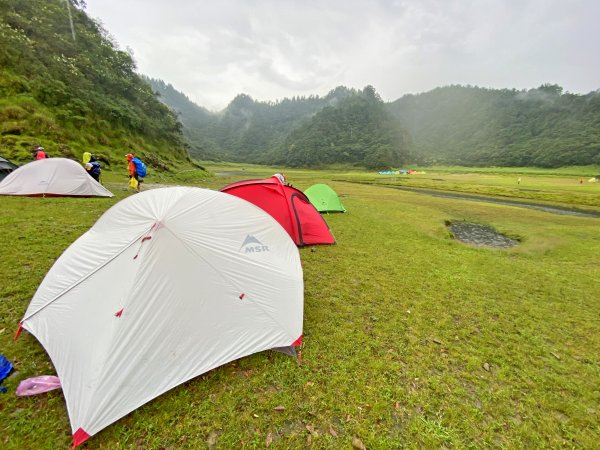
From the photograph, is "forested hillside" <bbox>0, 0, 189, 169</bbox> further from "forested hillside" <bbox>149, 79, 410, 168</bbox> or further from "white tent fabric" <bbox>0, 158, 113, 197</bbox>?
"forested hillside" <bbox>149, 79, 410, 168</bbox>

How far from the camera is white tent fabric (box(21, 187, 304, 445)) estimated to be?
3111 mm

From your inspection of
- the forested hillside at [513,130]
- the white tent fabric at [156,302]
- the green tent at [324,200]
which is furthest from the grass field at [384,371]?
the forested hillside at [513,130]

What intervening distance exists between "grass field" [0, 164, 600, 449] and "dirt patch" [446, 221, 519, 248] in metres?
3.85

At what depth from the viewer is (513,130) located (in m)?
142

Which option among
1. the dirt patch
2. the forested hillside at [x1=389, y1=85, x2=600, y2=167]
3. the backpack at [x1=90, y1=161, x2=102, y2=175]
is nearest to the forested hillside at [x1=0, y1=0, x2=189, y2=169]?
the backpack at [x1=90, y1=161, x2=102, y2=175]

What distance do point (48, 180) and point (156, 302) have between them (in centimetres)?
1282

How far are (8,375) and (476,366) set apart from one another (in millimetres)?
6920

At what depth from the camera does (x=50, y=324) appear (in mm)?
3777

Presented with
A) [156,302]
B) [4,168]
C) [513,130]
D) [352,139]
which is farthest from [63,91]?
[513,130]

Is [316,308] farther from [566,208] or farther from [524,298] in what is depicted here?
[566,208]

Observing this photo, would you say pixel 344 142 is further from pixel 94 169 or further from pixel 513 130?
pixel 94 169

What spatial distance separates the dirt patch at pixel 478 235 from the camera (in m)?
12.5

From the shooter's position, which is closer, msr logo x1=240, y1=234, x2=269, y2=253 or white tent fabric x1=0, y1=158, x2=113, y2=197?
msr logo x1=240, y1=234, x2=269, y2=253

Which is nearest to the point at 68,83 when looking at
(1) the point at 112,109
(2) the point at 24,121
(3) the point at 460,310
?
(1) the point at 112,109
